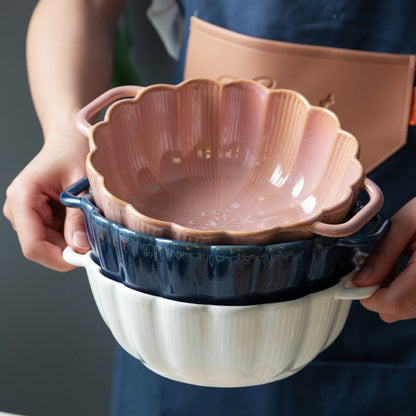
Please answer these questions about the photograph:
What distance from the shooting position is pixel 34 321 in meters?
1.10

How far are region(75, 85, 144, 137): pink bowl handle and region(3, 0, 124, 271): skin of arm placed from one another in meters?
0.09

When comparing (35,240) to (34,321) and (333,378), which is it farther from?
(34,321)

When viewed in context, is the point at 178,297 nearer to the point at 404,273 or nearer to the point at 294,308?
the point at 294,308

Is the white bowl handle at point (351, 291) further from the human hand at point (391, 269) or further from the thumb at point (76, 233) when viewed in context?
the thumb at point (76, 233)

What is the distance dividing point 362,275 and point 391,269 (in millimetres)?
40

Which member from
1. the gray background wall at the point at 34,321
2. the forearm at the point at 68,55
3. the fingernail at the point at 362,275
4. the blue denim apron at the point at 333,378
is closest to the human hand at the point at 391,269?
the fingernail at the point at 362,275

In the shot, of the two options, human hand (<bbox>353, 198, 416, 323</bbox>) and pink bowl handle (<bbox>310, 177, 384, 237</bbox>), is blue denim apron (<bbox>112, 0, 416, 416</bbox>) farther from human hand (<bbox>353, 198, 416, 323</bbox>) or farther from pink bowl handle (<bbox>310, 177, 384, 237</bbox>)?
pink bowl handle (<bbox>310, 177, 384, 237</bbox>)

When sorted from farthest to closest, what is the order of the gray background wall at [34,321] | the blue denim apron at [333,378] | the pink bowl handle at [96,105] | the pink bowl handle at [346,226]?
the gray background wall at [34,321] < the blue denim apron at [333,378] < the pink bowl handle at [96,105] < the pink bowl handle at [346,226]

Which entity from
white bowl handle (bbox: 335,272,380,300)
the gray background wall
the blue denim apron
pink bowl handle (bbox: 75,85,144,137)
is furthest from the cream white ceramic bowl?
the gray background wall

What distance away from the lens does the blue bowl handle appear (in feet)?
1.37

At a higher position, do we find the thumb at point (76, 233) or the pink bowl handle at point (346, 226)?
the pink bowl handle at point (346, 226)

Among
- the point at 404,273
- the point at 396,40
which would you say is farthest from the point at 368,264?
the point at 396,40

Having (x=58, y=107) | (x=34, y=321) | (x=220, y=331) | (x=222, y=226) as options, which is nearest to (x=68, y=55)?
(x=58, y=107)

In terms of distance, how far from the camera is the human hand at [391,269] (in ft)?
1.42
